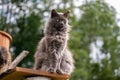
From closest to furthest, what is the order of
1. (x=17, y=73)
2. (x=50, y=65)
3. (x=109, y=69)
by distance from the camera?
(x=17, y=73)
(x=50, y=65)
(x=109, y=69)

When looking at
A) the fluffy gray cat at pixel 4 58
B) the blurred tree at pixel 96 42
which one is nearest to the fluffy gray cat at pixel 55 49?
the fluffy gray cat at pixel 4 58

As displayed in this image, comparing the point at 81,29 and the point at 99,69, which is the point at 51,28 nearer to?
the point at 99,69

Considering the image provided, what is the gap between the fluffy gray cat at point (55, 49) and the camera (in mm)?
6328

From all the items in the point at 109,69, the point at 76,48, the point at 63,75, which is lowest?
the point at 63,75

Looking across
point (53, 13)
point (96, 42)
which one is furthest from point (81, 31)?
point (53, 13)

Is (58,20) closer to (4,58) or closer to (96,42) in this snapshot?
(4,58)

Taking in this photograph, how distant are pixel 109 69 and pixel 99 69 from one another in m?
0.51

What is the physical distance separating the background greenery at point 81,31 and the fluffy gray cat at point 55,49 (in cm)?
953

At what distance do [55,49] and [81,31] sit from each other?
723 inches

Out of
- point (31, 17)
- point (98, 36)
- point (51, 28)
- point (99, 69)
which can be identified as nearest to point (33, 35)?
point (31, 17)

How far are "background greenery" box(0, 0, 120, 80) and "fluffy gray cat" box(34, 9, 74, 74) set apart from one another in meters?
9.53

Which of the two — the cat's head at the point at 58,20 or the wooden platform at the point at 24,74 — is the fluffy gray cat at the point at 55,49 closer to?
the cat's head at the point at 58,20

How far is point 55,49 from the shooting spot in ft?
20.9

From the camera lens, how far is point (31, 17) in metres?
18.9
